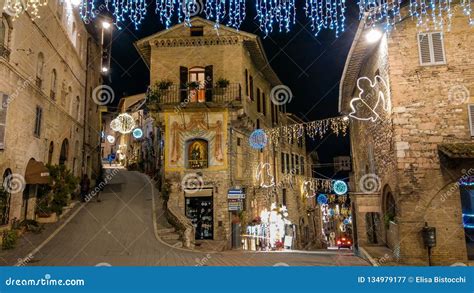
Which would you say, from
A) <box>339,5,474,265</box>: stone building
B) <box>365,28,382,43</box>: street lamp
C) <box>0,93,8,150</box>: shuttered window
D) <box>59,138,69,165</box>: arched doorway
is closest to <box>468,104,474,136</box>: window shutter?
<box>339,5,474,265</box>: stone building

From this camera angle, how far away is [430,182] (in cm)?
1001

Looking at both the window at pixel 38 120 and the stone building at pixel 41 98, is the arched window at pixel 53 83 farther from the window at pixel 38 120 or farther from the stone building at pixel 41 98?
the window at pixel 38 120

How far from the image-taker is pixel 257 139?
2072cm

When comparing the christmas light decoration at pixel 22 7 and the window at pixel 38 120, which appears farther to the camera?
the window at pixel 38 120

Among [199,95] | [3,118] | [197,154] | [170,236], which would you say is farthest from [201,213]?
[3,118]

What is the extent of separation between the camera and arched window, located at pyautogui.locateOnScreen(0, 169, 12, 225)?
10.9 m

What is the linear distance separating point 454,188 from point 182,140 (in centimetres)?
1224

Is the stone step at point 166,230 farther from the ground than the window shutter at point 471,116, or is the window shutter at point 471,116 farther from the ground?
the window shutter at point 471,116

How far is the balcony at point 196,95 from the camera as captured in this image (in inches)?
681

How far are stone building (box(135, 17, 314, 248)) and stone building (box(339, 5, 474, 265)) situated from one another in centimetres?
787

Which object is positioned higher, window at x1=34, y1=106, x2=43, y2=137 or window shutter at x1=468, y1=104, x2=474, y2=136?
window at x1=34, y1=106, x2=43, y2=137

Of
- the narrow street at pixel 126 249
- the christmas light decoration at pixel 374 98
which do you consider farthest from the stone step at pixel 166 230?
the christmas light decoration at pixel 374 98

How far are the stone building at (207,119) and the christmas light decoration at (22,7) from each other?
18.4 feet

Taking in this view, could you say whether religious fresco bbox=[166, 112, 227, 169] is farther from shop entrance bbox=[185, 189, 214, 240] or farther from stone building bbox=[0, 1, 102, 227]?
stone building bbox=[0, 1, 102, 227]
